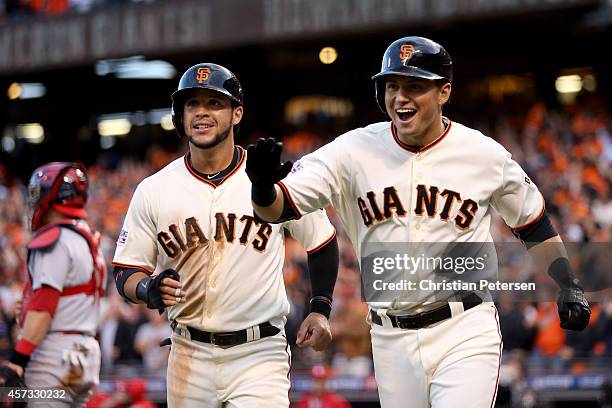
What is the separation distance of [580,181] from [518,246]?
16.7 ft

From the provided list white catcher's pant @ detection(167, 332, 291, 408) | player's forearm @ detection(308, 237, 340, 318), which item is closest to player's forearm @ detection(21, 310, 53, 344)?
white catcher's pant @ detection(167, 332, 291, 408)

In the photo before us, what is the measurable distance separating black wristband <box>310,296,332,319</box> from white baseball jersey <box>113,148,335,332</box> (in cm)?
15

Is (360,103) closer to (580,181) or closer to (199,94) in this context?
(580,181)

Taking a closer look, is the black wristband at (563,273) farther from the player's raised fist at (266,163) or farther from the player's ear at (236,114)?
the player's ear at (236,114)

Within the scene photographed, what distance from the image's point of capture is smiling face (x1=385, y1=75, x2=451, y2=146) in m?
5.00

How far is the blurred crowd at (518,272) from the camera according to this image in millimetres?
9680

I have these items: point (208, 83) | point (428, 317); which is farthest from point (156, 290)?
point (428, 317)

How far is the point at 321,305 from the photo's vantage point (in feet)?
18.4

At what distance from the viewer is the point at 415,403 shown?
4930 mm

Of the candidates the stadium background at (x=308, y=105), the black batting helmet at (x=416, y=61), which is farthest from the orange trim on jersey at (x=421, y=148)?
the stadium background at (x=308, y=105)

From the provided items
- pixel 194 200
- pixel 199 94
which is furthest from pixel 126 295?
pixel 199 94

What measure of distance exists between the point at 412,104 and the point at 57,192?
2407mm

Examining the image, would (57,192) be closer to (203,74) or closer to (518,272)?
(203,74)

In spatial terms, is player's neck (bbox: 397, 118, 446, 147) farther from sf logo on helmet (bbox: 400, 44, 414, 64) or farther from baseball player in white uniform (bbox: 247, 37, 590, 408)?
sf logo on helmet (bbox: 400, 44, 414, 64)
